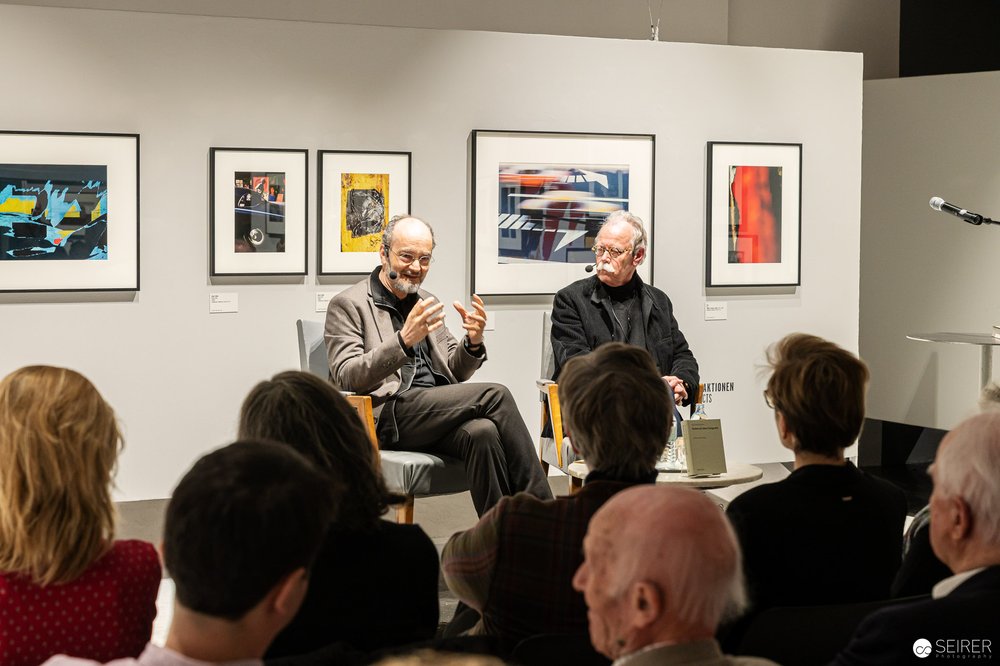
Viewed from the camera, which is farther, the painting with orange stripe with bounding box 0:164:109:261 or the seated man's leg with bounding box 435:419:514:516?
the painting with orange stripe with bounding box 0:164:109:261

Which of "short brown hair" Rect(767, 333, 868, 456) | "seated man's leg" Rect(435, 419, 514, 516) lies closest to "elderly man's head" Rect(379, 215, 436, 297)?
"seated man's leg" Rect(435, 419, 514, 516)

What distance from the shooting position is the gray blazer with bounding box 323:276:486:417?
4.86 metres

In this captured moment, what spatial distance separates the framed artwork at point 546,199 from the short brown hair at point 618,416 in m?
3.83

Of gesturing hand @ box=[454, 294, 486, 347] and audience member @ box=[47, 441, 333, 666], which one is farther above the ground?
gesturing hand @ box=[454, 294, 486, 347]

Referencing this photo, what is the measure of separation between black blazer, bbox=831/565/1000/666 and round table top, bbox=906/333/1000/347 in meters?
5.40

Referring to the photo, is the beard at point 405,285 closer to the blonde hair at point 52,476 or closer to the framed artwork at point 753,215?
the framed artwork at point 753,215

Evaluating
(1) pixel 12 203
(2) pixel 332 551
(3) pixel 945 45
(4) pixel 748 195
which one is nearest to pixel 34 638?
(2) pixel 332 551

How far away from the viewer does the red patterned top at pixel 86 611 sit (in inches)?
78.4

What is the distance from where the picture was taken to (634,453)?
2.53m

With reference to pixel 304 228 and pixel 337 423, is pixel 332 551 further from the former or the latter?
pixel 304 228

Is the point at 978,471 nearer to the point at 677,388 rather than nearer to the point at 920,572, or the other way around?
the point at 920,572

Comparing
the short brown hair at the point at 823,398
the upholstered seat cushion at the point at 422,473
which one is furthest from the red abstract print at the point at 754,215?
the short brown hair at the point at 823,398

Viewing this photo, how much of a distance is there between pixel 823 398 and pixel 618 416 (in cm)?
58

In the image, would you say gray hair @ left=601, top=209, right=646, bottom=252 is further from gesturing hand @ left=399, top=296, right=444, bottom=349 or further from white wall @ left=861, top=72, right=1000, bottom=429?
white wall @ left=861, top=72, right=1000, bottom=429
